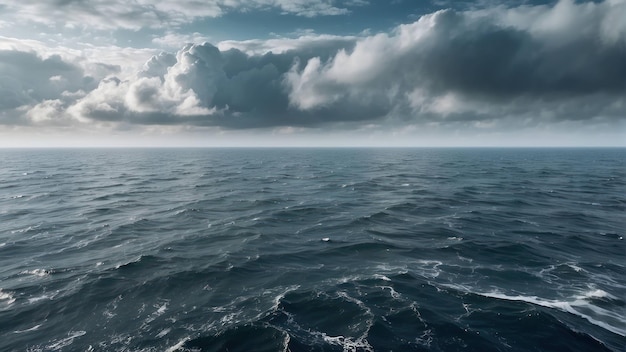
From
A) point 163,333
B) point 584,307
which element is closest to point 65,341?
point 163,333

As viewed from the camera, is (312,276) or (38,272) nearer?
(312,276)

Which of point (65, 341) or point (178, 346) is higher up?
point (178, 346)

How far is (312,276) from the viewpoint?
50250 mm

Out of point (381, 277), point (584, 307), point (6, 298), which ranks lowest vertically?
point (6, 298)

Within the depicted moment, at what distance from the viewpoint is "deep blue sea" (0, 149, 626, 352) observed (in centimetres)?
3544

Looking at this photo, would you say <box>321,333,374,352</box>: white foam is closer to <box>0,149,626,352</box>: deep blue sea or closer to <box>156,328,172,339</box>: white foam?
<box>0,149,626,352</box>: deep blue sea

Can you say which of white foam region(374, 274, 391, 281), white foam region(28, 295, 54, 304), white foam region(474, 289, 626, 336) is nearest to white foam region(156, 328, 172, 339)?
white foam region(28, 295, 54, 304)

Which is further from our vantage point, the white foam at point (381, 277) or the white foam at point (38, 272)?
the white foam at point (38, 272)

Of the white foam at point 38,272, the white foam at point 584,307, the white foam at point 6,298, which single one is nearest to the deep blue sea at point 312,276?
the white foam at point 6,298

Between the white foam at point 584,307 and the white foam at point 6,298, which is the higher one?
Answer: the white foam at point 584,307

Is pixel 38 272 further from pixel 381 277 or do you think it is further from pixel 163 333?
pixel 381 277

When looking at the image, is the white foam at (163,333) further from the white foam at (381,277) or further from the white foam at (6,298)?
the white foam at (381,277)

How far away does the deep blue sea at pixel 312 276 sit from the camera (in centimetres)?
3544

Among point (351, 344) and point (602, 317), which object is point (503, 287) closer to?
point (602, 317)
